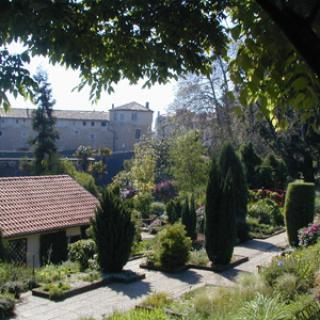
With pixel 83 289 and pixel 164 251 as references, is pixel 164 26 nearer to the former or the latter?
pixel 83 289

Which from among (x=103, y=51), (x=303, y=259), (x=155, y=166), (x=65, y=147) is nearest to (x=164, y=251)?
(x=303, y=259)

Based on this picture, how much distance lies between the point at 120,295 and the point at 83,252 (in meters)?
3.63

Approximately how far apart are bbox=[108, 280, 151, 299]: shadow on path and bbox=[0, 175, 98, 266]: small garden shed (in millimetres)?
5033

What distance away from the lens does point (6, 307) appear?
10.7 meters

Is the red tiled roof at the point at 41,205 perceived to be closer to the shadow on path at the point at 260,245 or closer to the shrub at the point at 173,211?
the shrub at the point at 173,211

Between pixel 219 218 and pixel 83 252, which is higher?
pixel 219 218

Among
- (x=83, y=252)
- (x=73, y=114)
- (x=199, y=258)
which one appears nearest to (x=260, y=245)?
(x=199, y=258)

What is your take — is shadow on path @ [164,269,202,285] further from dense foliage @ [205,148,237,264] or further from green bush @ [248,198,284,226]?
green bush @ [248,198,284,226]

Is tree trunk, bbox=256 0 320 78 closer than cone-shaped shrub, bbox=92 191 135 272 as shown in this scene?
Yes

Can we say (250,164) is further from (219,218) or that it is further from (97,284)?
(97,284)

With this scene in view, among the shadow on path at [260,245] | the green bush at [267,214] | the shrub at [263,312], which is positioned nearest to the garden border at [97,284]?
the shadow on path at [260,245]

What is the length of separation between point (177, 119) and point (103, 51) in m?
38.2

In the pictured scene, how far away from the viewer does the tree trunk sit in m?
3.14

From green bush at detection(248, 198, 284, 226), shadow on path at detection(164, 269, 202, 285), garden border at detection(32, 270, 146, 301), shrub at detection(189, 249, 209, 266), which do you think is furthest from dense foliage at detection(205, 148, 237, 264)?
green bush at detection(248, 198, 284, 226)
